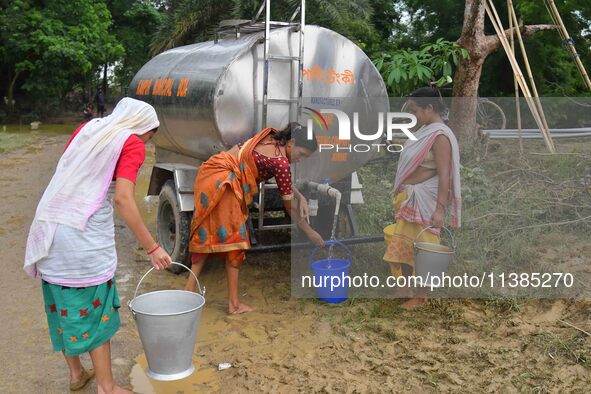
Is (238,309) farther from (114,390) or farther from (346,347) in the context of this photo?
(114,390)

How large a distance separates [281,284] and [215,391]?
6.14 feet

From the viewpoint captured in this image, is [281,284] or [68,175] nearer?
[68,175]

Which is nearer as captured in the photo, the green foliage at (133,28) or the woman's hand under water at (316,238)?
the woman's hand under water at (316,238)

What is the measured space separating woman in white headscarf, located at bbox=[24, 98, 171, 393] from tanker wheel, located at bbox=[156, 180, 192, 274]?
2.22 m

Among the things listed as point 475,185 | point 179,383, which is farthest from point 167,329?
point 475,185

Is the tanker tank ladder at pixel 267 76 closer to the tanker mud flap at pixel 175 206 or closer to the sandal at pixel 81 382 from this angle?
the tanker mud flap at pixel 175 206

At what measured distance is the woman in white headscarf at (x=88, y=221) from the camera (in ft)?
9.61

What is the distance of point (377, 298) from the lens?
4.79m

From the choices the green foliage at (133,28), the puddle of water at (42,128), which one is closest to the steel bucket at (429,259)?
the puddle of water at (42,128)

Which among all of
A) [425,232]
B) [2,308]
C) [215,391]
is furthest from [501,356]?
[2,308]

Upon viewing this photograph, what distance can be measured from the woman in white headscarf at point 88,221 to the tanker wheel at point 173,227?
2224 mm

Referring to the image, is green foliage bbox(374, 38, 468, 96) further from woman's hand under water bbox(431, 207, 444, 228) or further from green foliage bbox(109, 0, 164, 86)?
green foliage bbox(109, 0, 164, 86)

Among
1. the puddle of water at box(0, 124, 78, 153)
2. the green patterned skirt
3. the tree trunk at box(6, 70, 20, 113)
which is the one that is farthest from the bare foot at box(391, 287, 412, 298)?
the tree trunk at box(6, 70, 20, 113)

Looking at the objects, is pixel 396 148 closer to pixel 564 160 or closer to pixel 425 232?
pixel 425 232
